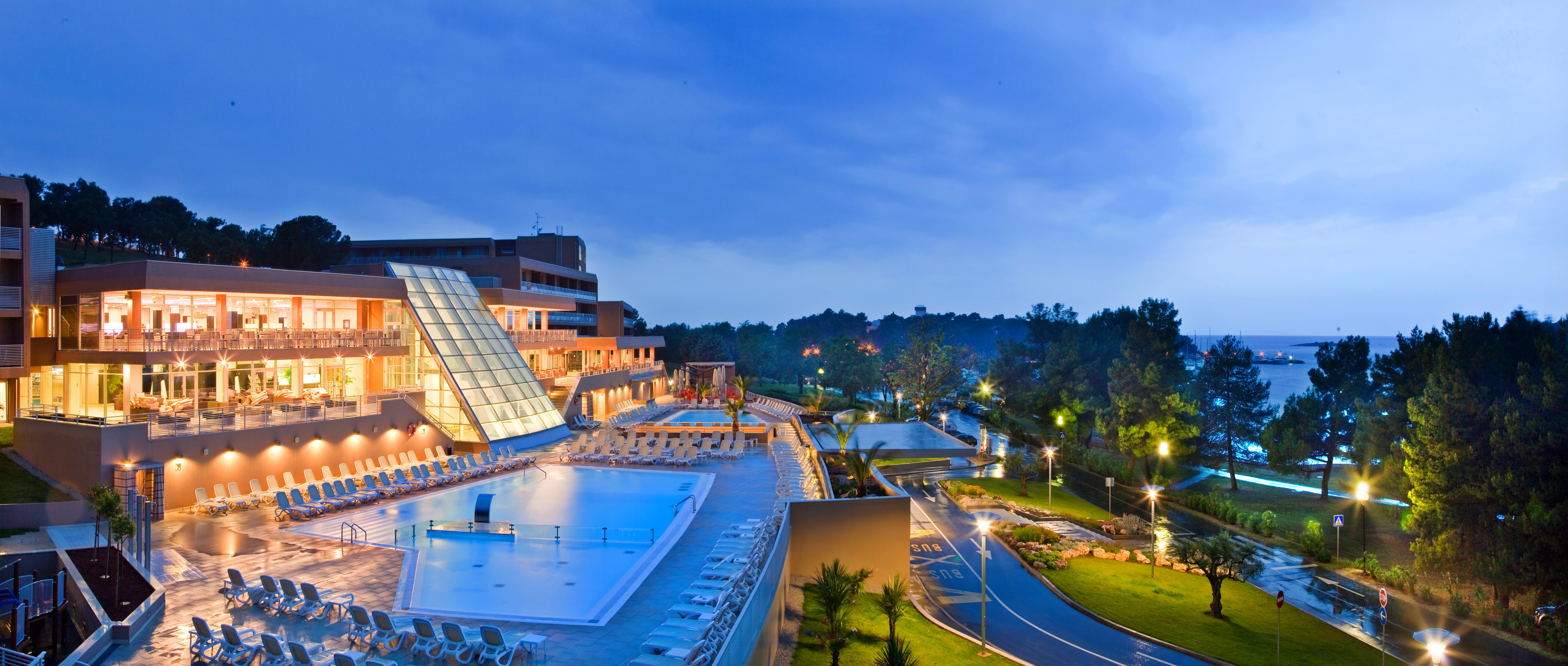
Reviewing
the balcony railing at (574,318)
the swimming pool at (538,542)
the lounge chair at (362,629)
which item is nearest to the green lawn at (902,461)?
the swimming pool at (538,542)

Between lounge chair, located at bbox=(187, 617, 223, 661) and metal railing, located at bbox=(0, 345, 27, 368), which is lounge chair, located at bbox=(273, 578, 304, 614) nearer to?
lounge chair, located at bbox=(187, 617, 223, 661)

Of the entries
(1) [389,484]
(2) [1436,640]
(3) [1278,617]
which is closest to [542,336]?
(1) [389,484]

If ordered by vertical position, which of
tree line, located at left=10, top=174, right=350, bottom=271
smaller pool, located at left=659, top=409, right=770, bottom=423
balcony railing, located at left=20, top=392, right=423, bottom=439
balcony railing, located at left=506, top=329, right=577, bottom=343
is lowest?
smaller pool, located at left=659, top=409, right=770, bottom=423

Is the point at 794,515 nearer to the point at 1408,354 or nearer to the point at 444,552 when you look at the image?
the point at 444,552

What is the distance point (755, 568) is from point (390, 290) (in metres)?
23.2

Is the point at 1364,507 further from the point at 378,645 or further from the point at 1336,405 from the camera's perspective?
the point at 378,645

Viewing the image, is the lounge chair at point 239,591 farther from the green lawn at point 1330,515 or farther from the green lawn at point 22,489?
the green lawn at point 1330,515

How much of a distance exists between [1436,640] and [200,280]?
33.2 meters

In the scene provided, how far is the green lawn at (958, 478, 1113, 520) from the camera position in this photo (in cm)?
3306

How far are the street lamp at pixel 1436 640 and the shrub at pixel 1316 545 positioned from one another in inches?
508

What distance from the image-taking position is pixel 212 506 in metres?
19.0

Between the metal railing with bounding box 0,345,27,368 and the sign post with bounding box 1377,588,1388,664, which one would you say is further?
the metal railing with bounding box 0,345,27,368

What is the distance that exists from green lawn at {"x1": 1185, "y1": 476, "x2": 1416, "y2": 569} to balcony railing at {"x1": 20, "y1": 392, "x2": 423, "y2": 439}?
106ft

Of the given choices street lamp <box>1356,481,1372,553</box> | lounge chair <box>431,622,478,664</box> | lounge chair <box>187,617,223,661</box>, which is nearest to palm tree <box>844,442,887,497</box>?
lounge chair <box>431,622,478,664</box>
